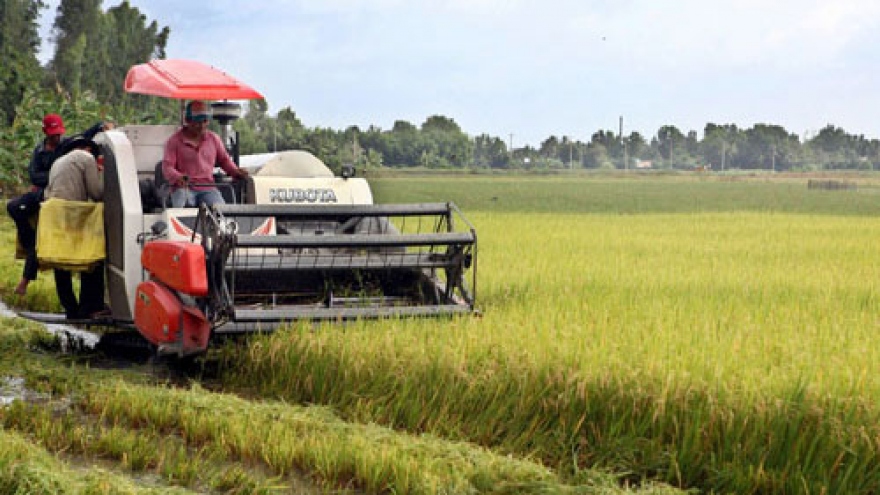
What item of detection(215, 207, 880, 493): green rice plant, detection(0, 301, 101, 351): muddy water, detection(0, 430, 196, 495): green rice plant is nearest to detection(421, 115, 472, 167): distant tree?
detection(0, 301, 101, 351): muddy water

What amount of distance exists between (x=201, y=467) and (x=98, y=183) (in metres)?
4.31

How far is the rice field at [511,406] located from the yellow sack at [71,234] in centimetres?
76

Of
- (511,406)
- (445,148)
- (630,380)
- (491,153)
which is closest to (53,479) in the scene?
(511,406)

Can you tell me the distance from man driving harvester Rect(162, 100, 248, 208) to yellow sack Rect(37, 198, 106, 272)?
72cm

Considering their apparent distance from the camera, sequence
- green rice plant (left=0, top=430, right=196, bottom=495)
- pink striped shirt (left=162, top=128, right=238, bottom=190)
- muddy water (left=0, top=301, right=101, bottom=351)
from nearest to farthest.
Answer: green rice plant (left=0, top=430, right=196, bottom=495), pink striped shirt (left=162, top=128, right=238, bottom=190), muddy water (left=0, top=301, right=101, bottom=351)

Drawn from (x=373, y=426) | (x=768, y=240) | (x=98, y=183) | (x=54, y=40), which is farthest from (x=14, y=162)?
(x=54, y=40)

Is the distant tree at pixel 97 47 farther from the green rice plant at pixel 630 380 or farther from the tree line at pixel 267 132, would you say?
the green rice plant at pixel 630 380

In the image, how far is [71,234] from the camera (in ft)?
29.6

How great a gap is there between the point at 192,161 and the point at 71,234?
3.72ft

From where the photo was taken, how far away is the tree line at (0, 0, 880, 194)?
31531mm

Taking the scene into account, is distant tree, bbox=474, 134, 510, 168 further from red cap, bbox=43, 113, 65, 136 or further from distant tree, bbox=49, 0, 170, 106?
red cap, bbox=43, 113, 65, 136

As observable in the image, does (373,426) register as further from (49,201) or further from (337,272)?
(49,201)

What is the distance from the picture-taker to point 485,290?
10039 mm

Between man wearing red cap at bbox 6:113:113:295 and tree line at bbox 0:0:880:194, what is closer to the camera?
man wearing red cap at bbox 6:113:113:295
